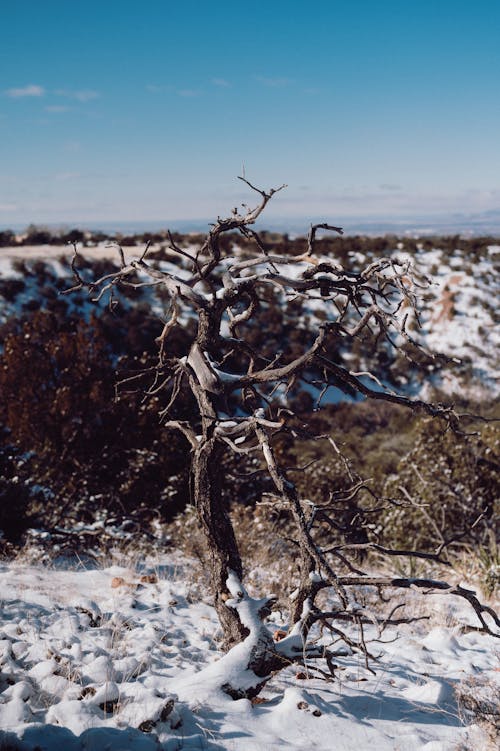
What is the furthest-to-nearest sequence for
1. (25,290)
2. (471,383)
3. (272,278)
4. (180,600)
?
(471,383)
(25,290)
(180,600)
(272,278)

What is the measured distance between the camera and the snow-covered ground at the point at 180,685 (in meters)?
2.38

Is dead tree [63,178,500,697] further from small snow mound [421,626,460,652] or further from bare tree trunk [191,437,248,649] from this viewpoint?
small snow mound [421,626,460,652]

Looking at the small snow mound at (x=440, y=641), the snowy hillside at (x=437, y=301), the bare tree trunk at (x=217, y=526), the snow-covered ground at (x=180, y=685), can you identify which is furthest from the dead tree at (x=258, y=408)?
the snowy hillside at (x=437, y=301)

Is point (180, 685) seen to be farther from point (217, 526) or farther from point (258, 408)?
point (258, 408)

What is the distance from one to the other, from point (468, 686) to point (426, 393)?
20.1 metres

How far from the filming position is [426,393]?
22500 mm

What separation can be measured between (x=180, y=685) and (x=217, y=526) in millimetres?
768

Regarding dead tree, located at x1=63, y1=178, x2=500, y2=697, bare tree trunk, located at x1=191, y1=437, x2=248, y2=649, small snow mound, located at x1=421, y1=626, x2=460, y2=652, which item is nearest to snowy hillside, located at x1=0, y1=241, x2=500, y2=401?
small snow mound, located at x1=421, y1=626, x2=460, y2=652

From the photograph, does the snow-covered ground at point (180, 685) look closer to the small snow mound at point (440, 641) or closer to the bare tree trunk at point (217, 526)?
the small snow mound at point (440, 641)

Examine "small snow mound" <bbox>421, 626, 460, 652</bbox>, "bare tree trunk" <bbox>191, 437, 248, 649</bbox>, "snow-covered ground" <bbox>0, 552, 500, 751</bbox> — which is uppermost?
"bare tree trunk" <bbox>191, 437, 248, 649</bbox>

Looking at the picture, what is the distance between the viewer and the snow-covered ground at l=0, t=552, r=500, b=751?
238 centimetres

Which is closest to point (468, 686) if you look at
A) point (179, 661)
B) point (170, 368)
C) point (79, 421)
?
point (179, 661)

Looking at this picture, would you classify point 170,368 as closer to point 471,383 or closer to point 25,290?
point 25,290

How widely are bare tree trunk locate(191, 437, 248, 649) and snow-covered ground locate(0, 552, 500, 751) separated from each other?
248 millimetres
